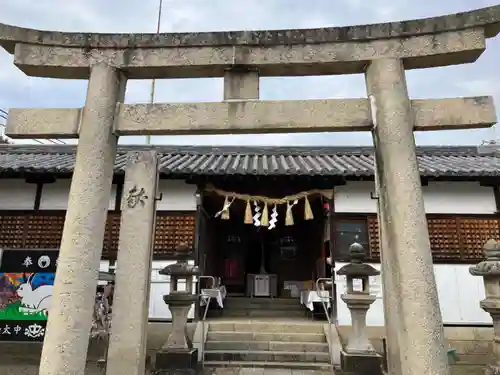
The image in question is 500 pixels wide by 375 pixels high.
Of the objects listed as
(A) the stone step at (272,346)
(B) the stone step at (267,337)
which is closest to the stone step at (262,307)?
(B) the stone step at (267,337)

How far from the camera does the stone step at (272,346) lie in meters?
8.38

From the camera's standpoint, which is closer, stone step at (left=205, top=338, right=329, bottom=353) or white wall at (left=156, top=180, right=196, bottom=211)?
stone step at (left=205, top=338, right=329, bottom=353)

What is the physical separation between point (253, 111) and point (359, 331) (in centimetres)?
528

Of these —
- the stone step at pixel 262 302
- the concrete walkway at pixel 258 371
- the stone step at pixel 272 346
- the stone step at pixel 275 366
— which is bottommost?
the concrete walkway at pixel 258 371

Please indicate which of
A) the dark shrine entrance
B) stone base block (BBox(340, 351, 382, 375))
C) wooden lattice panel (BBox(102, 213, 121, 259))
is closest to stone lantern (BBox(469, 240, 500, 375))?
stone base block (BBox(340, 351, 382, 375))

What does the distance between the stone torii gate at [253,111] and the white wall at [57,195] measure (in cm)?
565

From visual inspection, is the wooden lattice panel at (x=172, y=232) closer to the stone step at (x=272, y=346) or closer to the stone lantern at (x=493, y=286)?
the stone step at (x=272, y=346)

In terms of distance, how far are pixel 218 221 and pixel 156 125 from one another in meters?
9.96

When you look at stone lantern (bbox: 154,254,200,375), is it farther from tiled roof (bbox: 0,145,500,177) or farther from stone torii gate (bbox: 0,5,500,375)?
stone torii gate (bbox: 0,5,500,375)

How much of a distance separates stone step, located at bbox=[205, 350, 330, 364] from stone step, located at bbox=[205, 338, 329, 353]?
252 mm

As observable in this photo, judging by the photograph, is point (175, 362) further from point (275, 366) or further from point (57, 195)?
point (57, 195)

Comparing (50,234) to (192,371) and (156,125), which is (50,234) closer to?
(192,371)

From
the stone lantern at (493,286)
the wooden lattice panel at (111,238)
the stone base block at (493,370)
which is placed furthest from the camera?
the wooden lattice panel at (111,238)

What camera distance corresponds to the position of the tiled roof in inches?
402
